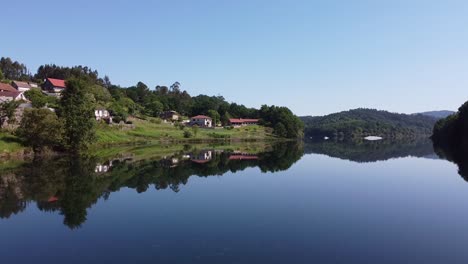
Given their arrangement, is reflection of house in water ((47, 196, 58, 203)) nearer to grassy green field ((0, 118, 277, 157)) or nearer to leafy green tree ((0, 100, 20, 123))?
grassy green field ((0, 118, 277, 157))

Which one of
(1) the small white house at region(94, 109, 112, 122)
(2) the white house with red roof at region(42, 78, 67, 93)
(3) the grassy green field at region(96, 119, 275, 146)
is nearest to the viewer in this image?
(3) the grassy green field at region(96, 119, 275, 146)

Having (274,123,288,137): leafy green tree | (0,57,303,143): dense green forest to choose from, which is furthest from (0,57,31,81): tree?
(274,123,288,137): leafy green tree

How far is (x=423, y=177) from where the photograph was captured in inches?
1641

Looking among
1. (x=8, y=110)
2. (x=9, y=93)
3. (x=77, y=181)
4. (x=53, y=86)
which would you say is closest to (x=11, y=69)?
(x=53, y=86)

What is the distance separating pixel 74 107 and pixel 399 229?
53298 millimetres

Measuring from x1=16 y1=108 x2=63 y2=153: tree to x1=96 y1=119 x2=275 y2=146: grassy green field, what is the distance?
58.8 feet

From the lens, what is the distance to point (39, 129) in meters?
53.3

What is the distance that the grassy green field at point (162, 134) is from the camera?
3354 inches

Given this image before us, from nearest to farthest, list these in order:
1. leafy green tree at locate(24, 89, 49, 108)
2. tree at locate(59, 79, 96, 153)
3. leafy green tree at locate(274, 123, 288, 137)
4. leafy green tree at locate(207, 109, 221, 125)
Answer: tree at locate(59, 79, 96, 153) < leafy green tree at locate(24, 89, 49, 108) < leafy green tree at locate(274, 123, 288, 137) < leafy green tree at locate(207, 109, 221, 125)

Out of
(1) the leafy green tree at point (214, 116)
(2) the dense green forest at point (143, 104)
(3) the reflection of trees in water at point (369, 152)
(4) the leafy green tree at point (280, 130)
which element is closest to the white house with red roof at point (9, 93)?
(2) the dense green forest at point (143, 104)

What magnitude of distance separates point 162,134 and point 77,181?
69048 mm

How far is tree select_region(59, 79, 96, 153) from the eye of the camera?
58188 mm

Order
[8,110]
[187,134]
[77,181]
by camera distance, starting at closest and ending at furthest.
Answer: [77,181]
[8,110]
[187,134]

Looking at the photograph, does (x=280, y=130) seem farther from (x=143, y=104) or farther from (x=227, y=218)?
(x=227, y=218)
